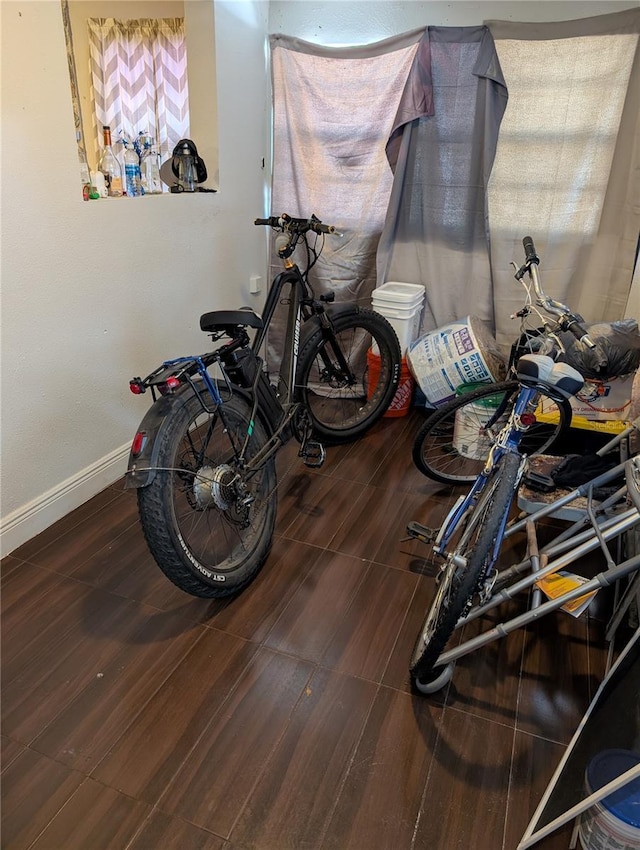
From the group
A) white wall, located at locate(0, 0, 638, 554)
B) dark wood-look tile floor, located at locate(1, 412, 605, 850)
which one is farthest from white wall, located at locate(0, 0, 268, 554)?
dark wood-look tile floor, located at locate(1, 412, 605, 850)

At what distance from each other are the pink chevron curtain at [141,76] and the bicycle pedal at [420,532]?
8.68 ft

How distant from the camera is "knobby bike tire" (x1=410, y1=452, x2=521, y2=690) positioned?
1.25 meters

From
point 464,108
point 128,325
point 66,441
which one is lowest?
point 66,441

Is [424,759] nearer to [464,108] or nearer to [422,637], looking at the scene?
[422,637]

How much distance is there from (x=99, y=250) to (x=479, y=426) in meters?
1.71

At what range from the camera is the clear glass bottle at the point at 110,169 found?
89.6 inches

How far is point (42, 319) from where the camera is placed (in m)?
1.94

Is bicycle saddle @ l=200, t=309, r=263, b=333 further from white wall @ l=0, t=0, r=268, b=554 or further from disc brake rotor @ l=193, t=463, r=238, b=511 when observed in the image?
white wall @ l=0, t=0, r=268, b=554

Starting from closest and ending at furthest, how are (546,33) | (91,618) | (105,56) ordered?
(91,618), (546,33), (105,56)

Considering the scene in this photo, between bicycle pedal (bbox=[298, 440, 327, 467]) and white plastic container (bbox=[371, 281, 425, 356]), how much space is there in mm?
774

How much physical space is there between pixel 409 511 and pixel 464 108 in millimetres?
1921

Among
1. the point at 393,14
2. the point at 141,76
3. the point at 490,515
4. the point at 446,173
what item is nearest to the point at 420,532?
the point at 490,515

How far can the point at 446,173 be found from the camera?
9.17 ft

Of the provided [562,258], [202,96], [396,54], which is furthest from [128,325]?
[562,258]
